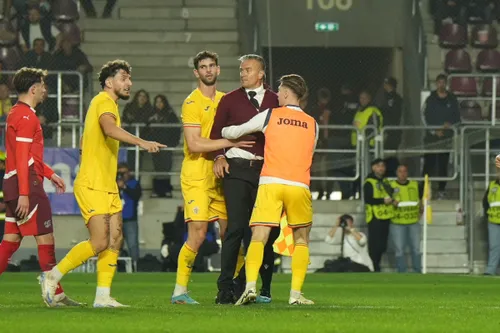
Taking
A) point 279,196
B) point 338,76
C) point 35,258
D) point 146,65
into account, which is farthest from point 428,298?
point 146,65

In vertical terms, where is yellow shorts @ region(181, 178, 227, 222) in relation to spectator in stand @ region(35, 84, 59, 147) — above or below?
below

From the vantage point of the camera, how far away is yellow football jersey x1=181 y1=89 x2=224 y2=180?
41.1 feet

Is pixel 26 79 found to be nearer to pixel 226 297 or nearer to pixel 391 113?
pixel 226 297

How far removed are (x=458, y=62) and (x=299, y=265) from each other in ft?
57.0

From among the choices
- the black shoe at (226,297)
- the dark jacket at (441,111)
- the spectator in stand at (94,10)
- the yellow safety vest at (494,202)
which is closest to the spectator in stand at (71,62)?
the spectator in stand at (94,10)

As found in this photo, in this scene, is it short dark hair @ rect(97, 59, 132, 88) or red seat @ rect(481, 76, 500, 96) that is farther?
red seat @ rect(481, 76, 500, 96)

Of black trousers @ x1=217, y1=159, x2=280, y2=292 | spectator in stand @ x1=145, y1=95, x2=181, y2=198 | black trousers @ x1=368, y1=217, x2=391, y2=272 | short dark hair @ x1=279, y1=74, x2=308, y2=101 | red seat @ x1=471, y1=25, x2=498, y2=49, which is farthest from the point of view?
red seat @ x1=471, y1=25, x2=498, y2=49

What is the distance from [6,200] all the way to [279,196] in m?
2.13

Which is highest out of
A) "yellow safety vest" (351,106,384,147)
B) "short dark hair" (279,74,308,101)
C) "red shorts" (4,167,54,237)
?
"yellow safety vest" (351,106,384,147)

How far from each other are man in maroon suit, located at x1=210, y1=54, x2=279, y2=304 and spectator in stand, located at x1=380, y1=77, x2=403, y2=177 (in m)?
13.0

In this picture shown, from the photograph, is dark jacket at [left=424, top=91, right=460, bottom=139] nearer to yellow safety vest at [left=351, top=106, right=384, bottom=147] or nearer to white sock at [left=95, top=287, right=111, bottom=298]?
yellow safety vest at [left=351, top=106, right=384, bottom=147]

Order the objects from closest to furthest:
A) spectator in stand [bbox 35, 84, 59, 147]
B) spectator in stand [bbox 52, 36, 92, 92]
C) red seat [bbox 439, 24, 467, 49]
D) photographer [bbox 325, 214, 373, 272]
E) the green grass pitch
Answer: the green grass pitch, photographer [bbox 325, 214, 373, 272], spectator in stand [bbox 35, 84, 59, 147], spectator in stand [bbox 52, 36, 92, 92], red seat [bbox 439, 24, 467, 49]

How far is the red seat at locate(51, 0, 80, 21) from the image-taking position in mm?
27625

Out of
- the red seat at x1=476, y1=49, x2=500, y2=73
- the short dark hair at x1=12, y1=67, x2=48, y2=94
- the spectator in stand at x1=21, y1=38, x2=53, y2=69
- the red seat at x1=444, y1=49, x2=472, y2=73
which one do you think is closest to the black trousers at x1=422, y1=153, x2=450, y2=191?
the red seat at x1=444, y1=49, x2=472, y2=73
